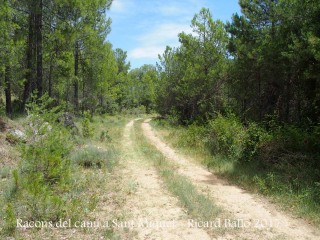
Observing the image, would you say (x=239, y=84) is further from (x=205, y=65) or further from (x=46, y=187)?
(x=46, y=187)

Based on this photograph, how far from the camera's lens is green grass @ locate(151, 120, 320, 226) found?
6812 millimetres

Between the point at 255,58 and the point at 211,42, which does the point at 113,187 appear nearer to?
the point at 255,58

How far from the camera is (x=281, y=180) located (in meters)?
8.38

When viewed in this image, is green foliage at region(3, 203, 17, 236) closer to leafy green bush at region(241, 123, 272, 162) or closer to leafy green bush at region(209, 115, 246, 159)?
leafy green bush at region(241, 123, 272, 162)

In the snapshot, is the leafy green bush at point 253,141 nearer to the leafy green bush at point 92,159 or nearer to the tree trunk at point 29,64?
the leafy green bush at point 92,159

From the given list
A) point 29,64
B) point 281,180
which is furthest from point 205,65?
point 281,180

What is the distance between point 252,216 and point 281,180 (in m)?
2.45

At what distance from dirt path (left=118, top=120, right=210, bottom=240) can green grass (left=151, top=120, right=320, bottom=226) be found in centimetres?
237

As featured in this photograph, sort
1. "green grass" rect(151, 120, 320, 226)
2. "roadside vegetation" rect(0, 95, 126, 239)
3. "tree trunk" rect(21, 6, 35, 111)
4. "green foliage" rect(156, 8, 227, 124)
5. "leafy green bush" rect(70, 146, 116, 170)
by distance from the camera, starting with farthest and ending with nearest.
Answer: "green foliage" rect(156, 8, 227, 124)
"tree trunk" rect(21, 6, 35, 111)
"leafy green bush" rect(70, 146, 116, 170)
"green grass" rect(151, 120, 320, 226)
"roadside vegetation" rect(0, 95, 126, 239)

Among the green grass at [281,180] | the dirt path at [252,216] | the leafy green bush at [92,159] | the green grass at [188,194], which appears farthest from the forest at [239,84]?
the green grass at [188,194]

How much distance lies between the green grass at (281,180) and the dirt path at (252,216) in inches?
13.3

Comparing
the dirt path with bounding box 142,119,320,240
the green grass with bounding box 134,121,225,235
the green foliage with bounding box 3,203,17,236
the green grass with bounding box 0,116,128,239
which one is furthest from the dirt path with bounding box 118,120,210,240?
the green foliage with bounding box 3,203,17,236

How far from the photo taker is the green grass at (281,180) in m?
6.81

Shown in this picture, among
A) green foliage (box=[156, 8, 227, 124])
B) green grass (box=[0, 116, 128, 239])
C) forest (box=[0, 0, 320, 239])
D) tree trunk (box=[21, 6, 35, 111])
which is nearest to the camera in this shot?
green grass (box=[0, 116, 128, 239])
